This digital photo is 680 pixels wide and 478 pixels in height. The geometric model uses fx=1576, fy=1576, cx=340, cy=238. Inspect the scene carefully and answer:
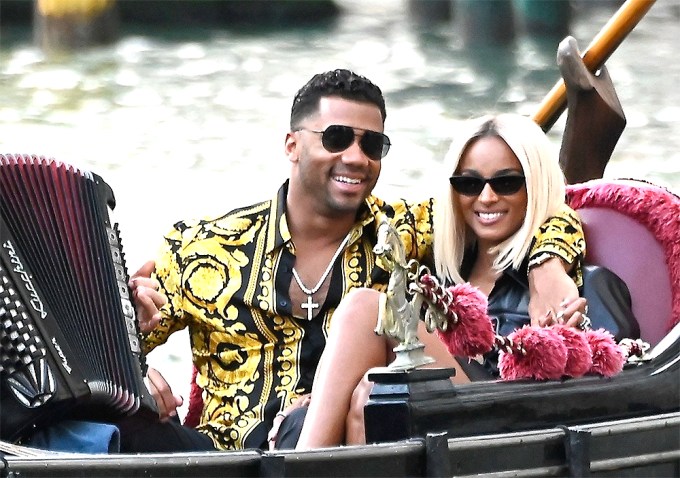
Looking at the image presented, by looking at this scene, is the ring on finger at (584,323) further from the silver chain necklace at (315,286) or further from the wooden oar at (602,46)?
the wooden oar at (602,46)

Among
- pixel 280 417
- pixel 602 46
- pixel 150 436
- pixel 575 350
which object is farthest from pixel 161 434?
pixel 602 46

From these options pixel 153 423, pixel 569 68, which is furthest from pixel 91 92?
pixel 153 423

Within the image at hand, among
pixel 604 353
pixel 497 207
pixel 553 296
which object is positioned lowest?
pixel 604 353

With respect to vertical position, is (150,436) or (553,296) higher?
(553,296)

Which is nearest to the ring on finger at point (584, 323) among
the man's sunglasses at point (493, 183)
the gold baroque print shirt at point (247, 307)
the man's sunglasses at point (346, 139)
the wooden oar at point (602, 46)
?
the man's sunglasses at point (493, 183)

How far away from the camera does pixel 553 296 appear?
2758 mm

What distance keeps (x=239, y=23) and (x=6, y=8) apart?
56.4 inches

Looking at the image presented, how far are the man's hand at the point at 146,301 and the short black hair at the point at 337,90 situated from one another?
46 centimetres

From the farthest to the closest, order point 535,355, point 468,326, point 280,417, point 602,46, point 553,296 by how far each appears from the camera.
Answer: point 602,46 < point 553,296 < point 280,417 < point 535,355 < point 468,326

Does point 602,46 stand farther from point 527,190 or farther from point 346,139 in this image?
point 346,139

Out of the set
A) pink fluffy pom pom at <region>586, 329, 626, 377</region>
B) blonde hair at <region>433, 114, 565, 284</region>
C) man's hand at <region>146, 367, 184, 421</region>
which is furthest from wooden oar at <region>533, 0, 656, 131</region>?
man's hand at <region>146, 367, 184, 421</region>

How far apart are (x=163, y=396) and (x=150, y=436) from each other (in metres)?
0.07

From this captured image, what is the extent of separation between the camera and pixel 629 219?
2947 mm

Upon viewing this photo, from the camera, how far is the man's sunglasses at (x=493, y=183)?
9.33ft
